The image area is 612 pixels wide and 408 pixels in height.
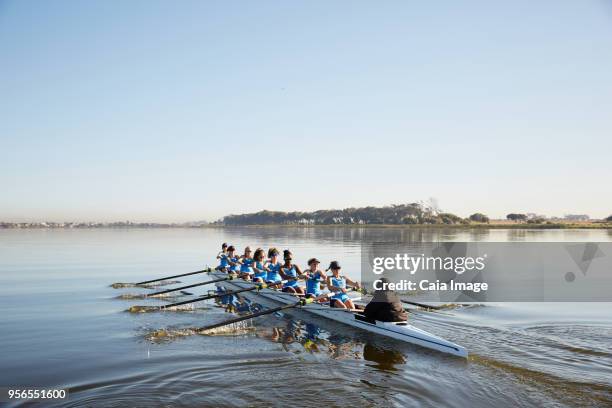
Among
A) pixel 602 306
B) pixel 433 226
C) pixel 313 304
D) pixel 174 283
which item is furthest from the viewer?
pixel 433 226

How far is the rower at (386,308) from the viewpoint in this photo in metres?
11.7

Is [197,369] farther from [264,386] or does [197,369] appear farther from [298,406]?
[298,406]

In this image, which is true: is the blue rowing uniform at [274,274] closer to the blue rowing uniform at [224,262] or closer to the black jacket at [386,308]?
the blue rowing uniform at [224,262]

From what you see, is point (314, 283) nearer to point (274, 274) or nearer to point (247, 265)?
point (274, 274)

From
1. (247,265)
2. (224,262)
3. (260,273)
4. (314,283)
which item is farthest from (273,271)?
(224,262)

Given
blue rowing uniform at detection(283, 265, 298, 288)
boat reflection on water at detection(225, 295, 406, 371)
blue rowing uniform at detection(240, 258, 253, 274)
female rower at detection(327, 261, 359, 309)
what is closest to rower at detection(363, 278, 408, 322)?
boat reflection on water at detection(225, 295, 406, 371)

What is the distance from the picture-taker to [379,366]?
9.77 m

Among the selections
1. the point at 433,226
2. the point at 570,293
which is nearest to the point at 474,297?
the point at 570,293

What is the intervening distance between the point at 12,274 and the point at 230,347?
76.0 ft

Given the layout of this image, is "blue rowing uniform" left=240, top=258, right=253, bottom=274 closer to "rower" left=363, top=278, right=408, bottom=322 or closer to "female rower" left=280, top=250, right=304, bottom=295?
"female rower" left=280, top=250, right=304, bottom=295

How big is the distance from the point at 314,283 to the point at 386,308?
4.05 meters

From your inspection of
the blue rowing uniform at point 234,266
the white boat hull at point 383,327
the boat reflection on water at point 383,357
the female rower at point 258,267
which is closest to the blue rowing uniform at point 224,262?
the blue rowing uniform at point 234,266

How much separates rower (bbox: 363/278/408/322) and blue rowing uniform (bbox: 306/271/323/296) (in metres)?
A: 3.33

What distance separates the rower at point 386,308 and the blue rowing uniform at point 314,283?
131 inches
